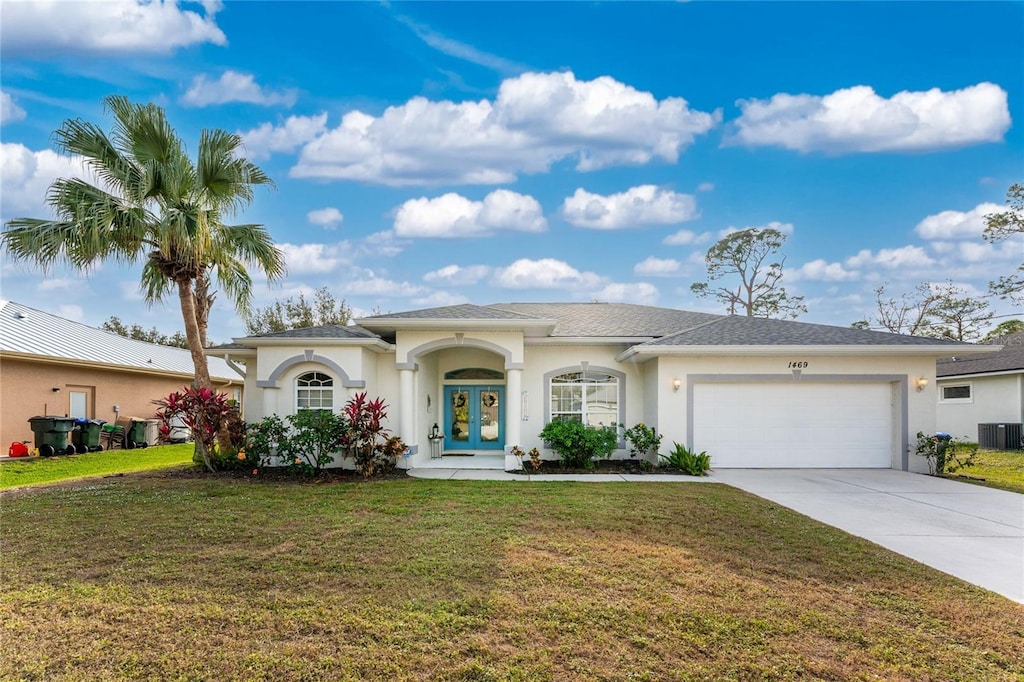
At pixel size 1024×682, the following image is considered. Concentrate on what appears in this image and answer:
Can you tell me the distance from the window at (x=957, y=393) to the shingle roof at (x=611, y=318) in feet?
38.5

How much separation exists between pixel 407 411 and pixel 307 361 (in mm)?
2543

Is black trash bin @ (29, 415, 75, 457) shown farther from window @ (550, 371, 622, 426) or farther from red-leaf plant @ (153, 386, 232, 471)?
window @ (550, 371, 622, 426)

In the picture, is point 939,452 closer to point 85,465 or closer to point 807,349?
point 807,349

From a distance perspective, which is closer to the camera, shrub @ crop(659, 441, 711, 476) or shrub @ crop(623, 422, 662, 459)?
shrub @ crop(659, 441, 711, 476)

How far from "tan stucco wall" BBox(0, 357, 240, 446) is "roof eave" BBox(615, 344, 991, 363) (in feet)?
52.5

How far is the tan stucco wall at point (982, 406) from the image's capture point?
17.1 m

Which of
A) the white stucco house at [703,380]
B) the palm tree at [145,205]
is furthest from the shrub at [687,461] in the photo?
the palm tree at [145,205]

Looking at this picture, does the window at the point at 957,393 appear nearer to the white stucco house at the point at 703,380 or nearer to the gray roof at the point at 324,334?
the white stucco house at the point at 703,380

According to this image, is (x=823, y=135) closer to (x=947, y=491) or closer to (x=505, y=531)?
(x=947, y=491)

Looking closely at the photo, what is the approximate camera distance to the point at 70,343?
56.0 ft

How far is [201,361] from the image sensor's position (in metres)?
12.3

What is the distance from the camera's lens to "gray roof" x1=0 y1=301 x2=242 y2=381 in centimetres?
1495

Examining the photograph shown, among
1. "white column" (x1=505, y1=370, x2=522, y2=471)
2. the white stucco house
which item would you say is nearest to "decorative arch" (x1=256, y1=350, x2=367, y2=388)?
the white stucco house

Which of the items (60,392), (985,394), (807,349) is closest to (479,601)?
(807,349)
